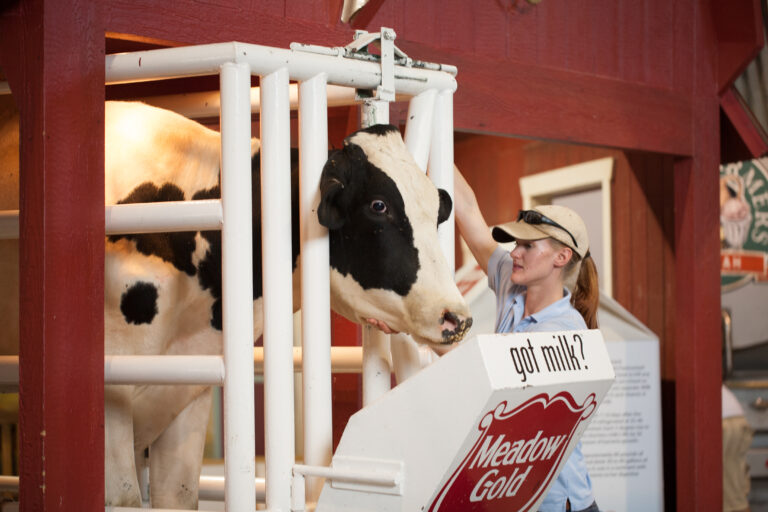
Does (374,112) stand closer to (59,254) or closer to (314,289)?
(314,289)

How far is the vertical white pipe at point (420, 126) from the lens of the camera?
6.70 feet

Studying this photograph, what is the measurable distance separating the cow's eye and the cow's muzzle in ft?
0.76

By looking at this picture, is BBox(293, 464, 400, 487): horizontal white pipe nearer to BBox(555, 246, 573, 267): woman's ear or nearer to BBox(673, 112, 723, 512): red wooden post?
BBox(555, 246, 573, 267): woman's ear

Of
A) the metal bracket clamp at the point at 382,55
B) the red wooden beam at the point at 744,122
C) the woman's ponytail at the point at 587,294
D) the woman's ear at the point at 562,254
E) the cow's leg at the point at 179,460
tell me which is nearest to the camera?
the metal bracket clamp at the point at 382,55

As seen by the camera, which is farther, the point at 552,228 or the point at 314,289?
the point at 552,228

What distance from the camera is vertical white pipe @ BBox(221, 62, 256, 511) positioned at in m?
1.78

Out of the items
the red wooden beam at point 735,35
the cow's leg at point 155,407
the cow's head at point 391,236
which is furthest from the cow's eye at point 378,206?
the red wooden beam at point 735,35

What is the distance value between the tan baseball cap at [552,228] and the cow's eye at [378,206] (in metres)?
0.74

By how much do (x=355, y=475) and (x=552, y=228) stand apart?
1068 millimetres

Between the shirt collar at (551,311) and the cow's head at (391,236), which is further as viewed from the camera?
the shirt collar at (551,311)

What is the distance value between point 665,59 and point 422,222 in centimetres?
219

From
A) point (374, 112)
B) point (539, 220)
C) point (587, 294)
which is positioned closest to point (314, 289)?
point (374, 112)

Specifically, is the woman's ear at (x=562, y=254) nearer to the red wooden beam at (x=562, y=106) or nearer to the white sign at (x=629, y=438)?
the red wooden beam at (x=562, y=106)

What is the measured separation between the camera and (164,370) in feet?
5.99
